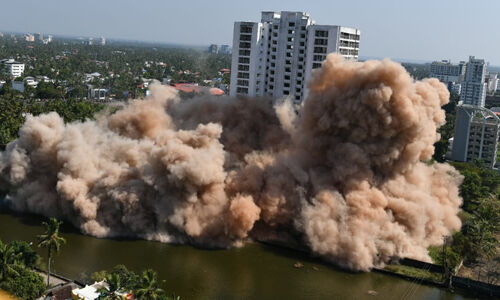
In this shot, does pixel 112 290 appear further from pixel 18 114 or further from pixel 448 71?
pixel 448 71

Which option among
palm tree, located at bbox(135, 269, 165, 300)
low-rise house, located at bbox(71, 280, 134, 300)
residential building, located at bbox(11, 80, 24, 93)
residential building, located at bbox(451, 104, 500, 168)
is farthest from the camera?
residential building, located at bbox(11, 80, 24, 93)

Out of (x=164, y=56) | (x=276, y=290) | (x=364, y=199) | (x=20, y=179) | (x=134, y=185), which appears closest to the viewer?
(x=276, y=290)

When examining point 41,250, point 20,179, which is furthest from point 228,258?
point 20,179

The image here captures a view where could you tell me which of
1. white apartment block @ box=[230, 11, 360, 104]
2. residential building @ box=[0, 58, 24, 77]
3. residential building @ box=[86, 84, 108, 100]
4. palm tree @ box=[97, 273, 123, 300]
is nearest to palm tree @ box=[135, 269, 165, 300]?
palm tree @ box=[97, 273, 123, 300]

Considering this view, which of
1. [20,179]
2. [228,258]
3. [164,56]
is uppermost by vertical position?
[164,56]

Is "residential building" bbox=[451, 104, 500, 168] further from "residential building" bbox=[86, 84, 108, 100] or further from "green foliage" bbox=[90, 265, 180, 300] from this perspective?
"residential building" bbox=[86, 84, 108, 100]

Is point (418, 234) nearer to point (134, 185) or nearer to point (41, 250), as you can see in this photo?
point (134, 185)
